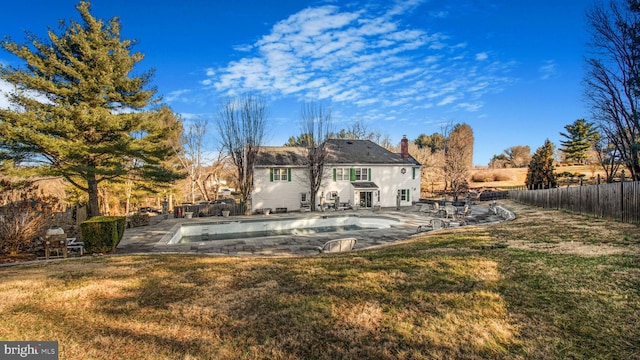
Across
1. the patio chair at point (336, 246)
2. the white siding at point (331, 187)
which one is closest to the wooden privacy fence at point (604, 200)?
the patio chair at point (336, 246)

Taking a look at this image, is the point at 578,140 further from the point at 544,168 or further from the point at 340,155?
the point at 340,155

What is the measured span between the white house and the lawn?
18.7 meters

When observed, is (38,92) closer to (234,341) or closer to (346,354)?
(234,341)

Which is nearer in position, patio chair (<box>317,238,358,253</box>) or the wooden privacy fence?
patio chair (<box>317,238,358,253</box>)

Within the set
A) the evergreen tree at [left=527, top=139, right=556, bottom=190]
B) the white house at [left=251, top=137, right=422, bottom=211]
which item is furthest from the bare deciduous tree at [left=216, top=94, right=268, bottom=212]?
the evergreen tree at [left=527, top=139, right=556, bottom=190]

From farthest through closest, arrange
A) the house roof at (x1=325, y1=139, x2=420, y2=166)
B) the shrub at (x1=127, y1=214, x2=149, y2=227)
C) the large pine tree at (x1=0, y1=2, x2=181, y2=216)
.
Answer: the house roof at (x1=325, y1=139, x2=420, y2=166)
the shrub at (x1=127, y1=214, x2=149, y2=227)
the large pine tree at (x1=0, y1=2, x2=181, y2=216)

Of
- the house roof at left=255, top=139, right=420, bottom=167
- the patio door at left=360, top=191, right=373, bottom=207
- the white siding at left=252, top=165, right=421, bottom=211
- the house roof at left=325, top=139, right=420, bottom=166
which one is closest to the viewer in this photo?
the white siding at left=252, top=165, right=421, bottom=211

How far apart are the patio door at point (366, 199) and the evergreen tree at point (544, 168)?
1551 centimetres

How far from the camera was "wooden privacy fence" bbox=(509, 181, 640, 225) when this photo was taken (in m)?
9.41

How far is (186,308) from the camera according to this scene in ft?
13.6

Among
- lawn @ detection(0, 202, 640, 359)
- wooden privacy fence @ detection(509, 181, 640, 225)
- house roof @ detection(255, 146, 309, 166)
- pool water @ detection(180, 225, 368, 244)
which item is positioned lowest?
pool water @ detection(180, 225, 368, 244)

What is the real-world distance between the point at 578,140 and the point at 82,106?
227 ft

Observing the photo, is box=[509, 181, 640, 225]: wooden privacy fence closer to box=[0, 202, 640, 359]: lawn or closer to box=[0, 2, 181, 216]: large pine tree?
box=[0, 202, 640, 359]: lawn

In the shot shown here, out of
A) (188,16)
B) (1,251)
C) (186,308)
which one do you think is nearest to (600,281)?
(186,308)
